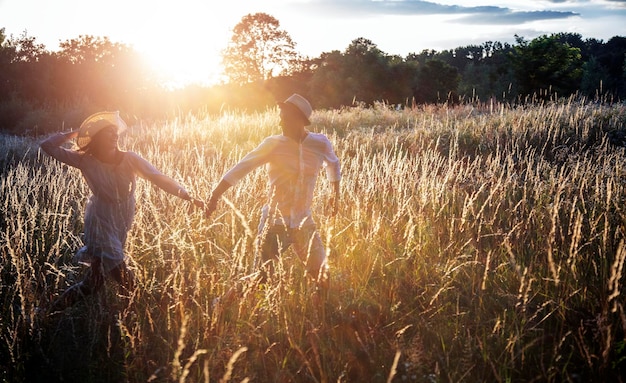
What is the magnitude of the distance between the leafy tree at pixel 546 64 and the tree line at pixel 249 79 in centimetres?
6

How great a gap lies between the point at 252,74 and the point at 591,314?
36.5m

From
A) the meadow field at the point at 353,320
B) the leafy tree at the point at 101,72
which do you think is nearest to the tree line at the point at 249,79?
the leafy tree at the point at 101,72

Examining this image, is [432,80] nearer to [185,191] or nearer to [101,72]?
[101,72]

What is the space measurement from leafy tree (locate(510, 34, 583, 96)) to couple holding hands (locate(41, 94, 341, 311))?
1226 inches

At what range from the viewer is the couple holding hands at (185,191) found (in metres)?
3.12

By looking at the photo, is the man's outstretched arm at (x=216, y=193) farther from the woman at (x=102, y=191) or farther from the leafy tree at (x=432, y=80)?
the leafy tree at (x=432, y=80)

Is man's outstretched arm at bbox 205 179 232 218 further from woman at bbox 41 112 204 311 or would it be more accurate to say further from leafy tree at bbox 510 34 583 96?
leafy tree at bbox 510 34 583 96

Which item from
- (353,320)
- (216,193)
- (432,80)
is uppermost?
(432,80)

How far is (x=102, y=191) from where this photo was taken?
321cm

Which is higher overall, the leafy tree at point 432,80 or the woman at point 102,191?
the leafy tree at point 432,80

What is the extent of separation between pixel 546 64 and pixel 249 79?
2208 cm

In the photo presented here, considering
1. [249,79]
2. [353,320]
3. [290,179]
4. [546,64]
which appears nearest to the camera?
[353,320]

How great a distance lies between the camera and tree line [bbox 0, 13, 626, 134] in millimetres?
22172

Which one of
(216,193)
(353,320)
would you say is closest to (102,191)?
(216,193)
